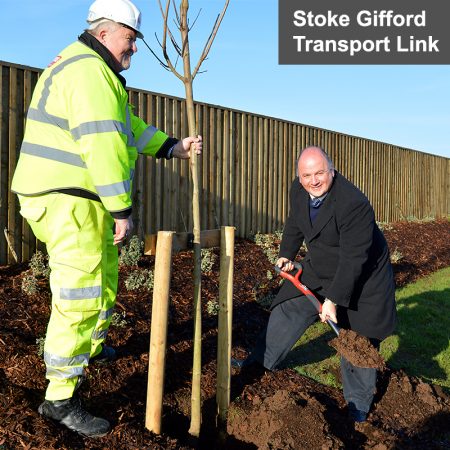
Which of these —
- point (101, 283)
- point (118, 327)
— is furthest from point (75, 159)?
point (118, 327)

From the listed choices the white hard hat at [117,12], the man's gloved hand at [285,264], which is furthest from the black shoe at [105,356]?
the white hard hat at [117,12]

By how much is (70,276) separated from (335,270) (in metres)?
1.87

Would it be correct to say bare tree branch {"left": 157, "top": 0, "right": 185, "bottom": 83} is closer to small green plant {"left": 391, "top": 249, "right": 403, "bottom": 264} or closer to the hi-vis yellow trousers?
the hi-vis yellow trousers

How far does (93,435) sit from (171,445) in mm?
432

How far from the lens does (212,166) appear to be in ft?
27.3

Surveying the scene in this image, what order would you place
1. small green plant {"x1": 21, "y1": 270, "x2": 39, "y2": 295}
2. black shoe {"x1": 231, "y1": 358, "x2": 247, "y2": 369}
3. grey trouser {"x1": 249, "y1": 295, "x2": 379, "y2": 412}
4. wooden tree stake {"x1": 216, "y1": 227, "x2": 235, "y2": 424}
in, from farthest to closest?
small green plant {"x1": 21, "y1": 270, "x2": 39, "y2": 295} < black shoe {"x1": 231, "y1": 358, "x2": 247, "y2": 369} < grey trouser {"x1": 249, "y1": 295, "x2": 379, "y2": 412} < wooden tree stake {"x1": 216, "y1": 227, "x2": 235, "y2": 424}

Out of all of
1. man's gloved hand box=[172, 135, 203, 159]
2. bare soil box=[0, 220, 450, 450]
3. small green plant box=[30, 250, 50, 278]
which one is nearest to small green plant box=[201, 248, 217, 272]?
bare soil box=[0, 220, 450, 450]

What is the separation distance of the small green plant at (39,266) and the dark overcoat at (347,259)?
2.72m

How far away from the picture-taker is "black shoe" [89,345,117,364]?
361 cm

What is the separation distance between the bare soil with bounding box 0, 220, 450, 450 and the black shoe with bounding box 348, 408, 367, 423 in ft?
0.17

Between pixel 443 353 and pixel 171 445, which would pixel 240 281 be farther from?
pixel 171 445

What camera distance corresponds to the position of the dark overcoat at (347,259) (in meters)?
3.33

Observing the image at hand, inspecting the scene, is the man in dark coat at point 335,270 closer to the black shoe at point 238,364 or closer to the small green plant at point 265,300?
the black shoe at point 238,364

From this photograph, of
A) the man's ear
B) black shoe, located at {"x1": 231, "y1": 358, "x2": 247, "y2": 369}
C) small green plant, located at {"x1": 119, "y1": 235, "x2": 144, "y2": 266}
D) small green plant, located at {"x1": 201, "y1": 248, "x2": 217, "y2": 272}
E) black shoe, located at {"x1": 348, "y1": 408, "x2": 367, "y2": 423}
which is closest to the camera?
the man's ear
